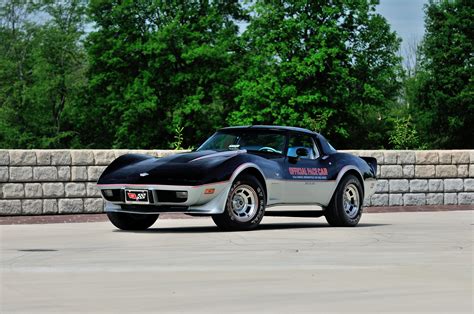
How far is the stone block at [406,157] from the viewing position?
21281 mm

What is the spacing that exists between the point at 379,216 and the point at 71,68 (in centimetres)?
5219

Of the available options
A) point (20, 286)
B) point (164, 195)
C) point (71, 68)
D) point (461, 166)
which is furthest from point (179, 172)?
point (71, 68)

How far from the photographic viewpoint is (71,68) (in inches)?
2677

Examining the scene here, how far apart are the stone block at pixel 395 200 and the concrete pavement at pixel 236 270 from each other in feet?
22.2

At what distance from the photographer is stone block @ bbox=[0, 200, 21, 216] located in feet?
55.7

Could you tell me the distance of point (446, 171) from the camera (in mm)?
21703

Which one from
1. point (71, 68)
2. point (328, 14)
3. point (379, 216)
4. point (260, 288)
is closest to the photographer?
point (260, 288)

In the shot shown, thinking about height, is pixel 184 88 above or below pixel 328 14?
below

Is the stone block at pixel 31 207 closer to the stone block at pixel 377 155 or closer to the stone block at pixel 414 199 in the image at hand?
the stone block at pixel 377 155

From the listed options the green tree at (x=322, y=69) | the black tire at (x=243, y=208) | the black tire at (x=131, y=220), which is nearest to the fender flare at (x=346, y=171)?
the black tire at (x=243, y=208)

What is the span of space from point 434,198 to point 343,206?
24.1 feet

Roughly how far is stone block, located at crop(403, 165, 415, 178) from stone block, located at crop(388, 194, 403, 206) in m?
0.45

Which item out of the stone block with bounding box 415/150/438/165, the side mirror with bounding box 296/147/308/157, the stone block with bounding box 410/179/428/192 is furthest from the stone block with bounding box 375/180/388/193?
the side mirror with bounding box 296/147/308/157

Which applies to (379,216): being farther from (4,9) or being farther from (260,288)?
(4,9)
